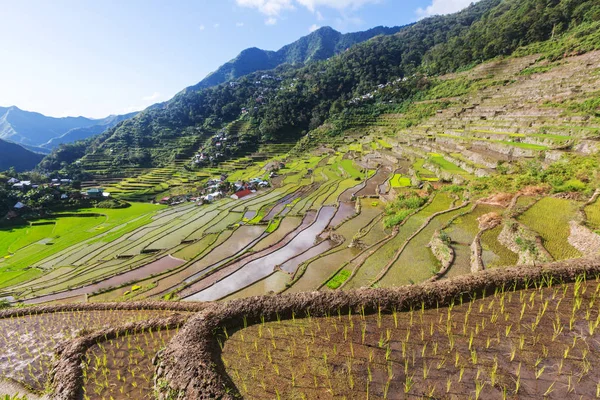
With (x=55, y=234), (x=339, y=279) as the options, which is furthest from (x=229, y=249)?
(x=55, y=234)

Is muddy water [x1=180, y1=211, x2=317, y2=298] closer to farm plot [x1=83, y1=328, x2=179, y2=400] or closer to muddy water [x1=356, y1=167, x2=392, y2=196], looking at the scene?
muddy water [x1=356, y1=167, x2=392, y2=196]

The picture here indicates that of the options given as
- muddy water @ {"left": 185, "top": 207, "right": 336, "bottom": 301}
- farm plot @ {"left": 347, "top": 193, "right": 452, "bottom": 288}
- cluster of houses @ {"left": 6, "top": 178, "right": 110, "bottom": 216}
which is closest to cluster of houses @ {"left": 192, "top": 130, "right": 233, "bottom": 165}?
cluster of houses @ {"left": 6, "top": 178, "right": 110, "bottom": 216}

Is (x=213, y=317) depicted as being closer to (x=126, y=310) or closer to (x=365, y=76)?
(x=126, y=310)

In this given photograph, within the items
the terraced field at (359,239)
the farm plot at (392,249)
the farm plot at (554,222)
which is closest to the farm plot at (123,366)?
the terraced field at (359,239)

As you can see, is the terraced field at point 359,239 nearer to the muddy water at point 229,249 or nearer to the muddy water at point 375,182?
the muddy water at point 229,249

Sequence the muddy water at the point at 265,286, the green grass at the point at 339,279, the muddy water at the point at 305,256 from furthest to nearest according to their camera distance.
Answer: the muddy water at the point at 305,256, the muddy water at the point at 265,286, the green grass at the point at 339,279

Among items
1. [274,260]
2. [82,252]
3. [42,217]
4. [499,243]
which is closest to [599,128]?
[499,243]

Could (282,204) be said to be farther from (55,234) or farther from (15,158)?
(15,158)
